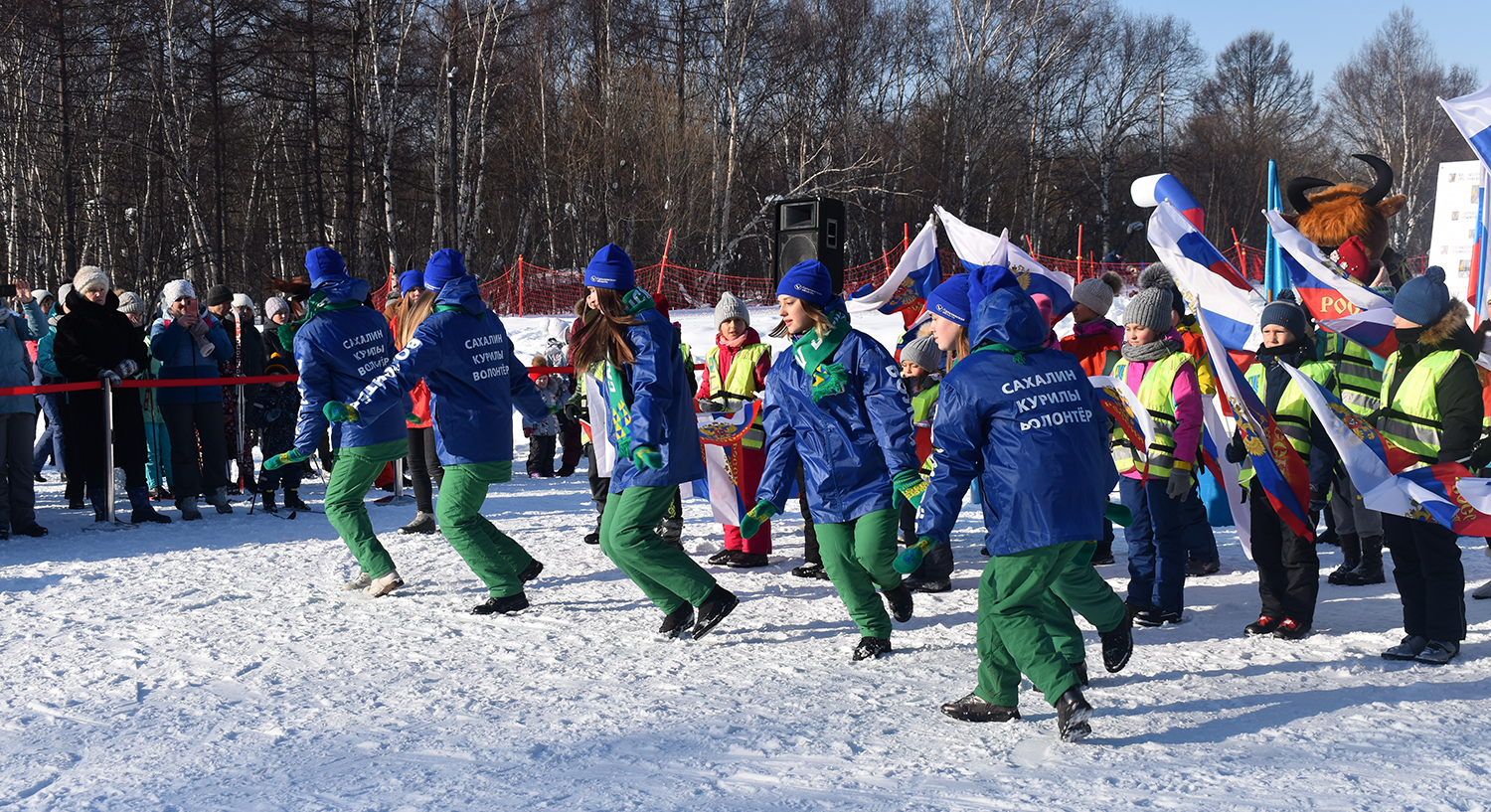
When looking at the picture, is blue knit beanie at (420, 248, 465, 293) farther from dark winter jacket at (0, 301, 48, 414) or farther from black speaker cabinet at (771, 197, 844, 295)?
black speaker cabinet at (771, 197, 844, 295)

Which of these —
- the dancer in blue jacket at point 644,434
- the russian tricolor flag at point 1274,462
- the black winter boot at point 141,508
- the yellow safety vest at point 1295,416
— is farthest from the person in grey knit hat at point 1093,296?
the black winter boot at point 141,508

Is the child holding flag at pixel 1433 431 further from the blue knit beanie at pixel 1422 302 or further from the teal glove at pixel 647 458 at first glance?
the teal glove at pixel 647 458

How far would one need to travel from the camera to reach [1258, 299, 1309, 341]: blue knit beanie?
4.90 meters

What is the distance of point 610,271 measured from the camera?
5043 millimetres

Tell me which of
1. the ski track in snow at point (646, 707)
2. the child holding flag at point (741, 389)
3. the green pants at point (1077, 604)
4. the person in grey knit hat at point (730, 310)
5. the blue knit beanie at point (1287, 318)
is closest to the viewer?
the ski track in snow at point (646, 707)

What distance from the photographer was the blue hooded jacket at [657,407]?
193 inches

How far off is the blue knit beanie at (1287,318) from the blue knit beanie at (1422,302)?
38cm

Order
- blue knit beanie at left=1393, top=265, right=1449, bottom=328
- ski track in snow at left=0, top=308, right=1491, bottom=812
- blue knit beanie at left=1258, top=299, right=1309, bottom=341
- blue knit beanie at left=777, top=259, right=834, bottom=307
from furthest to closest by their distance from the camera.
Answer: blue knit beanie at left=1258, top=299, right=1309, bottom=341 → blue knit beanie at left=777, top=259, right=834, bottom=307 → blue knit beanie at left=1393, top=265, right=1449, bottom=328 → ski track in snow at left=0, top=308, right=1491, bottom=812

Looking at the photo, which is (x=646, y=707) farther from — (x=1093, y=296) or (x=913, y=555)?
(x=1093, y=296)

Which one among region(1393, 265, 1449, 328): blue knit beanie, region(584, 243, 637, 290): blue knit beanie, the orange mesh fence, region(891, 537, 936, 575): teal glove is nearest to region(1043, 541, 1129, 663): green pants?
region(891, 537, 936, 575): teal glove

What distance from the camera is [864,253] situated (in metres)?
36.8

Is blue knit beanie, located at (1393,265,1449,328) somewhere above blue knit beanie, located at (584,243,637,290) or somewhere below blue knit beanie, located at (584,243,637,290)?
below

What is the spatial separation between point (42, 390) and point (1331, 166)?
53.9 meters

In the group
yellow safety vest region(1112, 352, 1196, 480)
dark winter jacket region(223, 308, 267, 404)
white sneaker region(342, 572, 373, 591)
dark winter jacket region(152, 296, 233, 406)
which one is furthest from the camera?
dark winter jacket region(223, 308, 267, 404)
